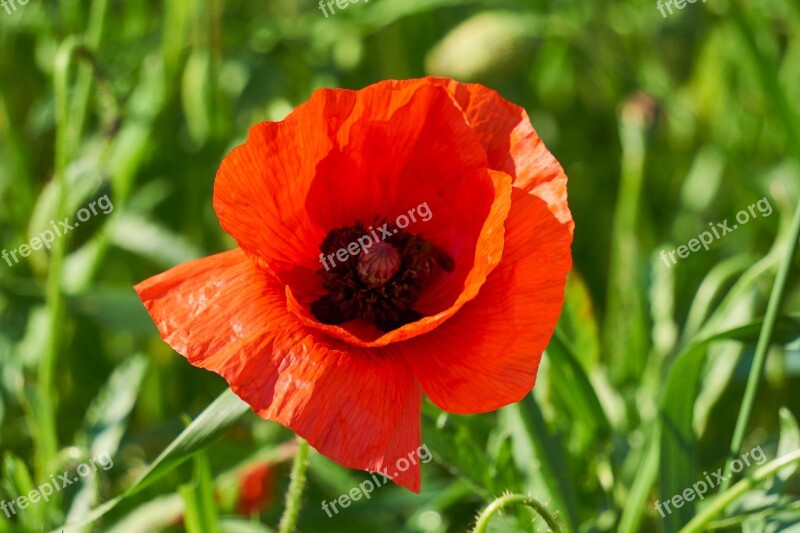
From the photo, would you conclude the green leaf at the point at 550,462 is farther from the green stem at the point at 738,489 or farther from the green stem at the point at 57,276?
the green stem at the point at 57,276

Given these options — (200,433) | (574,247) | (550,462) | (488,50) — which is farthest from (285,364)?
(574,247)

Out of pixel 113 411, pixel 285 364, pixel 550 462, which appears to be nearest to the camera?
pixel 285 364

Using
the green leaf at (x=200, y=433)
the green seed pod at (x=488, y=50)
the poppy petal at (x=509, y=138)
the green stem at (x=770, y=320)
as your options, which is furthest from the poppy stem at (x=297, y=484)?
Result: the green seed pod at (x=488, y=50)

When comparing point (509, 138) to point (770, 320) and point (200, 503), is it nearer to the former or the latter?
point (770, 320)

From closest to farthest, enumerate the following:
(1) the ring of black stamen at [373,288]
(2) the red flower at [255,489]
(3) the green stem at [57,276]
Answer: (1) the ring of black stamen at [373,288] → (3) the green stem at [57,276] → (2) the red flower at [255,489]

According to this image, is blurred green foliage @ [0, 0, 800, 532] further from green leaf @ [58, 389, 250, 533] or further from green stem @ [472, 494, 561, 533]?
green stem @ [472, 494, 561, 533]

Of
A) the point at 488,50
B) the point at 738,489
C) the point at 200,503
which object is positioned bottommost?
the point at 738,489
